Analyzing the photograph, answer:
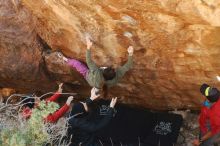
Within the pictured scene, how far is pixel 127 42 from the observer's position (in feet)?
20.2

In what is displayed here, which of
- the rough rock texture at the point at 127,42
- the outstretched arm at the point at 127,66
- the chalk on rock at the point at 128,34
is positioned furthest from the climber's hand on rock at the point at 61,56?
the chalk on rock at the point at 128,34

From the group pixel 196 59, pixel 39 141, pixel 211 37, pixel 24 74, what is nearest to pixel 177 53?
pixel 196 59

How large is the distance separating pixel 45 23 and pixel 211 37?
272 cm

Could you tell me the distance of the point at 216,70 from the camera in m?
5.99

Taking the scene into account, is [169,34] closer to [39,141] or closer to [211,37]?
[211,37]

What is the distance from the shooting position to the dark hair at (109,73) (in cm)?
639

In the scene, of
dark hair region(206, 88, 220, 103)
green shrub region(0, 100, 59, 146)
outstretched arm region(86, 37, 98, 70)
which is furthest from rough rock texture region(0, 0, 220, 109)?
green shrub region(0, 100, 59, 146)

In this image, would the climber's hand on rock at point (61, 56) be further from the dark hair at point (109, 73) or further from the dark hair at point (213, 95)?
the dark hair at point (213, 95)

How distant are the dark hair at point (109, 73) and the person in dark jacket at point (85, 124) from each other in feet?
1.04

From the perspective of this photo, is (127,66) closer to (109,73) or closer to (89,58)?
(109,73)

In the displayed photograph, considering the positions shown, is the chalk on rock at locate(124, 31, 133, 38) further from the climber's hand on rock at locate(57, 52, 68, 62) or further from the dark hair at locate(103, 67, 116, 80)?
the climber's hand on rock at locate(57, 52, 68, 62)

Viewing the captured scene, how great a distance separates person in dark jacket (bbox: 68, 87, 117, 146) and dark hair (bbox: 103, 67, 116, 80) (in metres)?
0.32

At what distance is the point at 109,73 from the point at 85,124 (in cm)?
88

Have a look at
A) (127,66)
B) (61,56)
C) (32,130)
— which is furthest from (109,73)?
(32,130)
